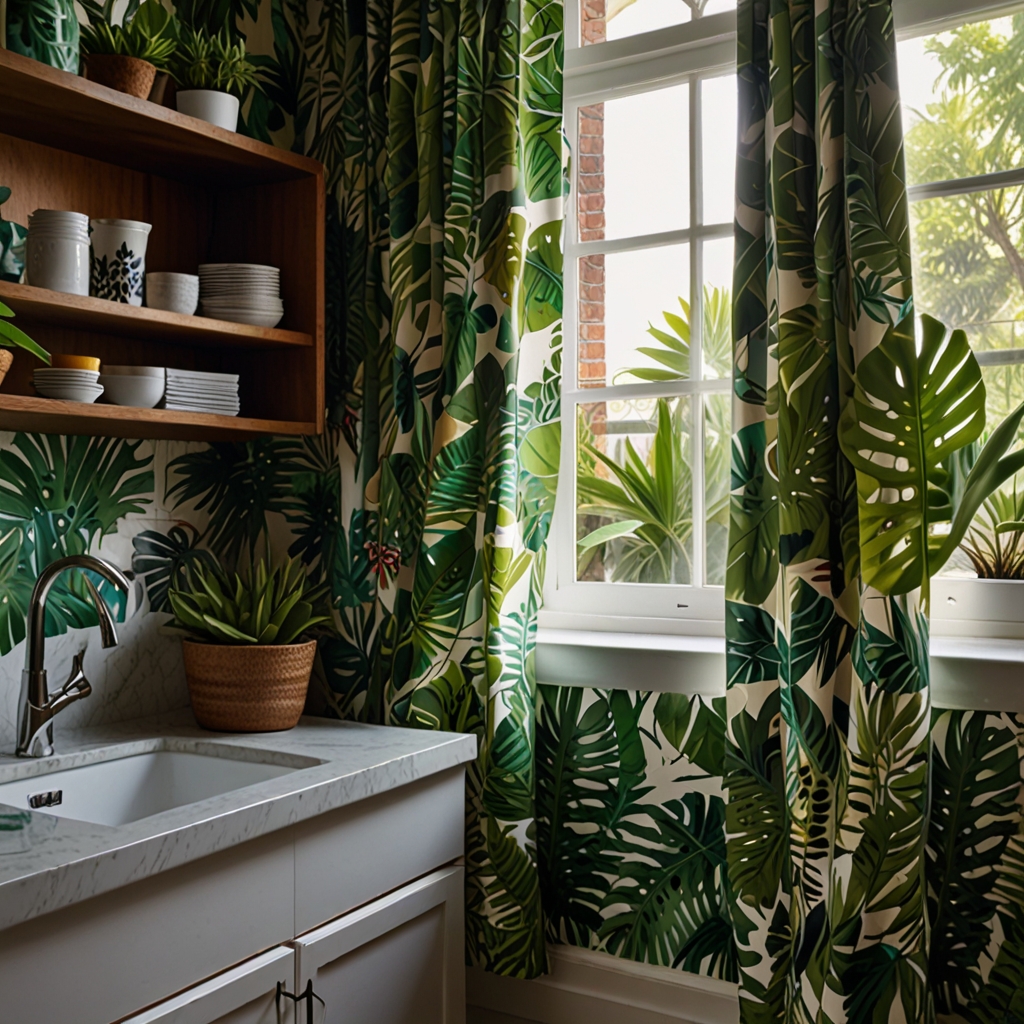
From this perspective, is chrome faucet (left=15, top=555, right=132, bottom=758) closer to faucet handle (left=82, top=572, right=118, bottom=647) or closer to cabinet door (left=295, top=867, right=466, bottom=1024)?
faucet handle (left=82, top=572, right=118, bottom=647)

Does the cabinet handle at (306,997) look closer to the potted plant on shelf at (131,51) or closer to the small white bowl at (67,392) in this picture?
the small white bowl at (67,392)

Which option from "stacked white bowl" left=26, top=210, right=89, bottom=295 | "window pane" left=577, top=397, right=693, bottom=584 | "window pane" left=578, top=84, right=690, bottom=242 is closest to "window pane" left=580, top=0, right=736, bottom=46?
"window pane" left=578, top=84, right=690, bottom=242

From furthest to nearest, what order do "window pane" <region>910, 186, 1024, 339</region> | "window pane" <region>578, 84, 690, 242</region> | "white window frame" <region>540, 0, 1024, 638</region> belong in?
"window pane" <region>578, 84, 690, 242</region>
"white window frame" <region>540, 0, 1024, 638</region>
"window pane" <region>910, 186, 1024, 339</region>

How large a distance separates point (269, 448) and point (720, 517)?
999 millimetres

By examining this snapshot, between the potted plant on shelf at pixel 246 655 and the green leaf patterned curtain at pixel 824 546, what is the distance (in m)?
0.81

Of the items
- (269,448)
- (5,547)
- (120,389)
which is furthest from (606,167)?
(5,547)

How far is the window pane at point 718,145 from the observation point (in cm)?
204

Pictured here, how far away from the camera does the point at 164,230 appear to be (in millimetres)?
2082

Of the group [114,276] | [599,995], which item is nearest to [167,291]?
[114,276]

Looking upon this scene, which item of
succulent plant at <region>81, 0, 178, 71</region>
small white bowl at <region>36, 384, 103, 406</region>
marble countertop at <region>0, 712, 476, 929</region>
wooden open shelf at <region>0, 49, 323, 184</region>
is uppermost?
succulent plant at <region>81, 0, 178, 71</region>

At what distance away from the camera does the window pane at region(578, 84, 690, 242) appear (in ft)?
6.89

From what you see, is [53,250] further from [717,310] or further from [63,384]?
[717,310]

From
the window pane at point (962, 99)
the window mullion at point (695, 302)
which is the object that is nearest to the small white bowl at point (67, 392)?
the window mullion at point (695, 302)

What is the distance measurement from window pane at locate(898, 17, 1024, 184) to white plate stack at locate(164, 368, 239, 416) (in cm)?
131
